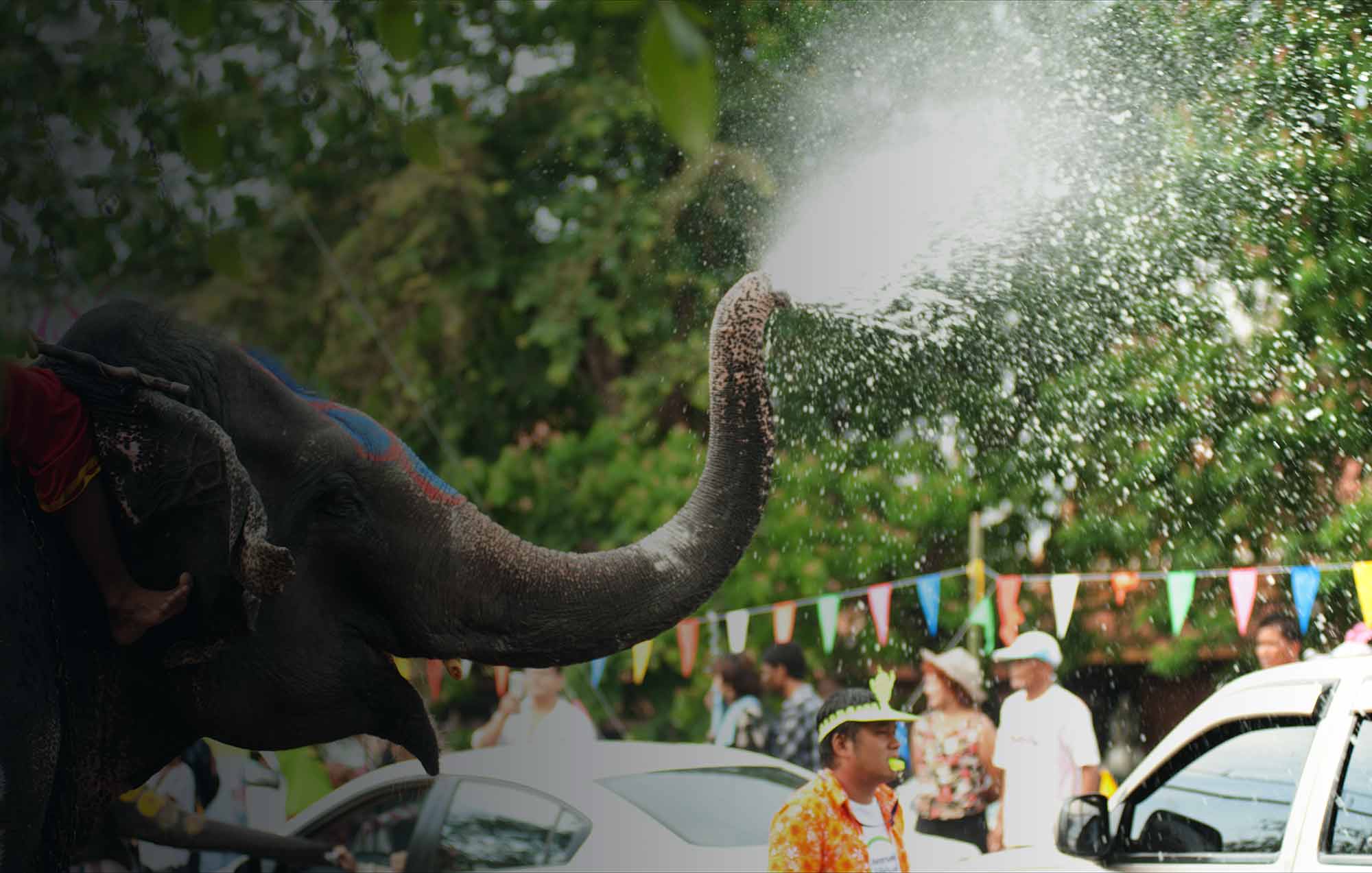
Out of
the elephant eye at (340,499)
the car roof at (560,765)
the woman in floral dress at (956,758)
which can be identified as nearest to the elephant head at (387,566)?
the elephant eye at (340,499)

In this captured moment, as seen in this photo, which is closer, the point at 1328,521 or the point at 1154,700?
the point at 1328,521

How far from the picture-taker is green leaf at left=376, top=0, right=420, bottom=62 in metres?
2.71

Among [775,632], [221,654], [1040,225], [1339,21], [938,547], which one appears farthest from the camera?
[938,547]

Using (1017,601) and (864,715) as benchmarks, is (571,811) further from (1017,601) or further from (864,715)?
(1017,601)

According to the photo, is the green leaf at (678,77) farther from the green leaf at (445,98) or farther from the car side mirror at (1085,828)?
the green leaf at (445,98)

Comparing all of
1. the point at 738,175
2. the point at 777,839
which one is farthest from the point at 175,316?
the point at 738,175

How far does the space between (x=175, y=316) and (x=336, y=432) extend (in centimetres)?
35

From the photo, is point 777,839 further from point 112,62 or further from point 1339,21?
point 1339,21

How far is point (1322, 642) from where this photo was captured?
736 centimetres

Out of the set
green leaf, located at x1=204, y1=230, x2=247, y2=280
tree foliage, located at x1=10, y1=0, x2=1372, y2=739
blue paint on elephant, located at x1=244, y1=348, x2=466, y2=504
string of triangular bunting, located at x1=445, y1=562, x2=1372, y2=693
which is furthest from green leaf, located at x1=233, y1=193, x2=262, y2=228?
string of triangular bunting, located at x1=445, y1=562, x2=1372, y2=693

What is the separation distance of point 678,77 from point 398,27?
1236 mm

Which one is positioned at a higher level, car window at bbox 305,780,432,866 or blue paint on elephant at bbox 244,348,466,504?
blue paint on elephant at bbox 244,348,466,504

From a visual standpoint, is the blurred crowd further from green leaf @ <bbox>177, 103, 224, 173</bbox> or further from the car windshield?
green leaf @ <bbox>177, 103, 224, 173</bbox>

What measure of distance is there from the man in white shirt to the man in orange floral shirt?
1734mm
